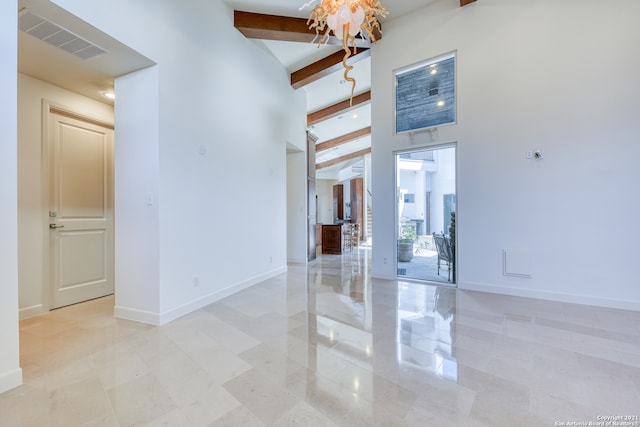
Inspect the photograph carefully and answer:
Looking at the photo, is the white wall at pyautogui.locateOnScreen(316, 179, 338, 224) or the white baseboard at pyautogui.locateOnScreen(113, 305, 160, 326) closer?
the white baseboard at pyautogui.locateOnScreen(113, 305, 160, 326)

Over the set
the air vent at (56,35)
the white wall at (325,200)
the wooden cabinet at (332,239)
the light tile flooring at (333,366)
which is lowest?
the light tile flooring at (333,366)

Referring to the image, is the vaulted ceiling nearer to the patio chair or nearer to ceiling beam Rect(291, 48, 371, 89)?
ceiling beam Rect(291, 48, 371, 89)

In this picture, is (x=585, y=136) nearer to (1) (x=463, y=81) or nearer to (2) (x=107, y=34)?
(1) (x=463, y=81)

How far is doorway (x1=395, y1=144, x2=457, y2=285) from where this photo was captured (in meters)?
4.39

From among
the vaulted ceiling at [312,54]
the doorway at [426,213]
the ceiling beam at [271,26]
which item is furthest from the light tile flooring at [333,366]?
the ceiling beam at [271,26]

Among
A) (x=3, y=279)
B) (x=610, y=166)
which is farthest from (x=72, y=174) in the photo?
(x=610, y=166)

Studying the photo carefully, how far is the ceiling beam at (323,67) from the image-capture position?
16.1 feet

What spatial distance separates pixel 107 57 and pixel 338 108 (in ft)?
17.3

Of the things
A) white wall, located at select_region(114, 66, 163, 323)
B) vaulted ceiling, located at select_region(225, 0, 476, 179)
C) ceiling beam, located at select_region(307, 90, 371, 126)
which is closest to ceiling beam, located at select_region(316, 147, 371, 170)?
vaulted ceiling, located at select_region(225, 0, 476, 179)

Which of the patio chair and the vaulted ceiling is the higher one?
the vaulted ceiling

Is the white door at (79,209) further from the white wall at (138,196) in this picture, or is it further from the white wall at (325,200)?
the white wall at (325,200)

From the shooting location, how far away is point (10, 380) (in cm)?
175

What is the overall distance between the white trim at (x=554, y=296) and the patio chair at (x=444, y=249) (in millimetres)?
436

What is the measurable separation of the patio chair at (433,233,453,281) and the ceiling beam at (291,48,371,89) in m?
3.60
